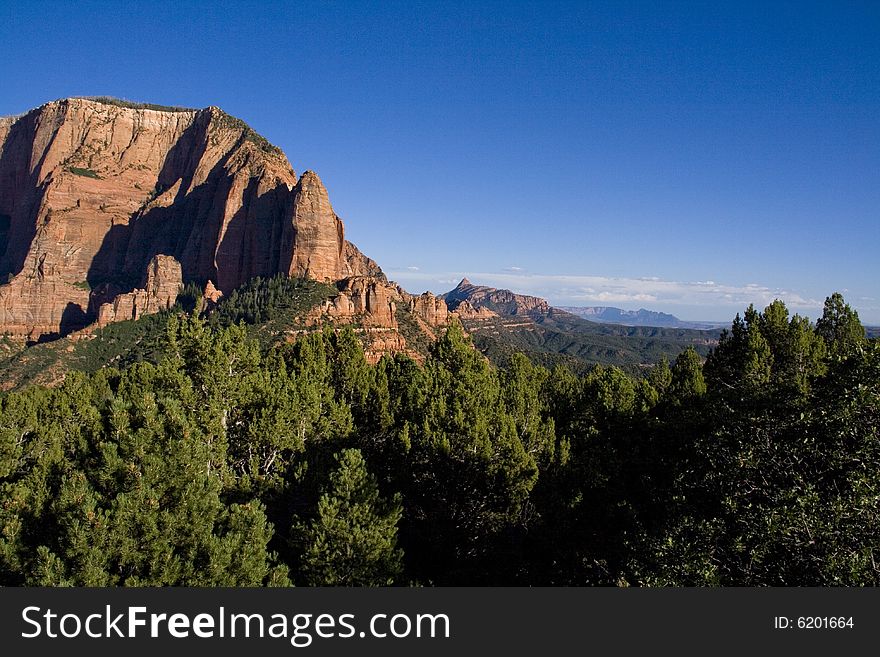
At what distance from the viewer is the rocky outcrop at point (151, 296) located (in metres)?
159

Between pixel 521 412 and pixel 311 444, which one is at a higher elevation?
pixel 521 412

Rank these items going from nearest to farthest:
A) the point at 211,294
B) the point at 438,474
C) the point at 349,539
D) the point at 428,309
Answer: the point at 349,539
the point at 438,474
the point at 211,294
the point at 428,309

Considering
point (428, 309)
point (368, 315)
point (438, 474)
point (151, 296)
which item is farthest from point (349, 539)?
point (151, 296)

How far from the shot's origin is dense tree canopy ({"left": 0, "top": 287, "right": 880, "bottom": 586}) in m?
13.4

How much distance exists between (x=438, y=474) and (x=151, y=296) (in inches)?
6786

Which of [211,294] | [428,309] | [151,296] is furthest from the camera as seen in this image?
[428,309]

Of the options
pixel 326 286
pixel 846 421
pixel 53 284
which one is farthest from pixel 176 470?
pixel 53 284

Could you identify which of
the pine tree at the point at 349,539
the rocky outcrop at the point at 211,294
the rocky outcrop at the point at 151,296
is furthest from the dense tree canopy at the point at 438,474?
the rocky outcrop at the point at 151,296

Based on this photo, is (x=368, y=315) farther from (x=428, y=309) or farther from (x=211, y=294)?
(x=211, y=294)

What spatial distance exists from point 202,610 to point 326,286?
146 metres

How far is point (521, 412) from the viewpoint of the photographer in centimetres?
3347

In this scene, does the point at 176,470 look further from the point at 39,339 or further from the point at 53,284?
the point at 53,284

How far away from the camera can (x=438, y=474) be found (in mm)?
27891

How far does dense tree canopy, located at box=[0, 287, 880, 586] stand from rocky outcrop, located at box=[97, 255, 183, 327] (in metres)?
137
